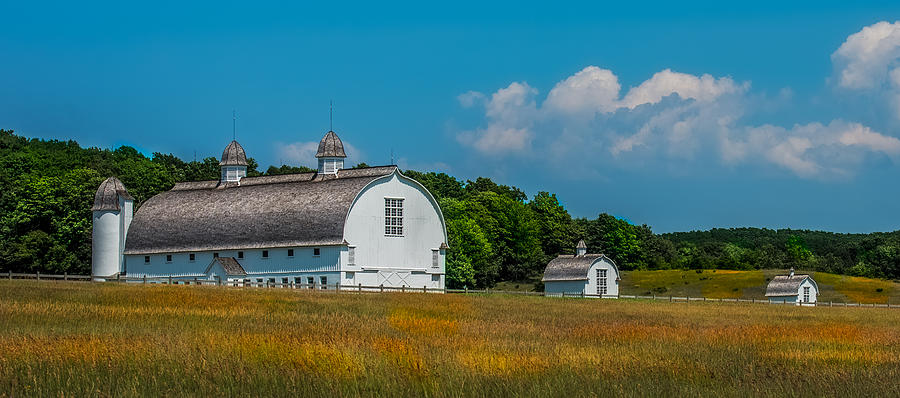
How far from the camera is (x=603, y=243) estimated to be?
134750 millimetres

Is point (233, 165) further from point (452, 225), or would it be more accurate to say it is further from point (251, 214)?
point (452, 225)

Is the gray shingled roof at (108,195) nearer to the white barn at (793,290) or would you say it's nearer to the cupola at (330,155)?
the cupola at (330,155)

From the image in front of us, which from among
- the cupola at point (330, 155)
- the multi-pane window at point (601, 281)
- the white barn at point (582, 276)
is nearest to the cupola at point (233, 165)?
the cupola at point (330, 155)

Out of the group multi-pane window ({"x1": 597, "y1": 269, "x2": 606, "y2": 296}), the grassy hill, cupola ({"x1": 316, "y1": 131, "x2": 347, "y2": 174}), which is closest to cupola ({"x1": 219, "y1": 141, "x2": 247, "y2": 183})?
cupola ({"x1": 316, "y1": 131, "x2": 347, "y2": 174})

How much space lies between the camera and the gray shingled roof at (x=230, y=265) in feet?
239

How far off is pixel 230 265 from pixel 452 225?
28.6 m

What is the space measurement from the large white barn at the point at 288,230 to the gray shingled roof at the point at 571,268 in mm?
18834

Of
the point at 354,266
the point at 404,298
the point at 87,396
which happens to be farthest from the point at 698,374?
the point at 354,266

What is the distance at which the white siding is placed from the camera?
234ft

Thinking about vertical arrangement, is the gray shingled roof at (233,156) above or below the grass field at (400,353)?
above

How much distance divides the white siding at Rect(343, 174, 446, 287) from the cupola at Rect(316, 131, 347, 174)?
557 cm

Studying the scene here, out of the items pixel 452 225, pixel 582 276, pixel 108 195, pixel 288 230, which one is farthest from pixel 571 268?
pixel 108 195

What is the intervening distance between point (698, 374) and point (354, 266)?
1953 inches

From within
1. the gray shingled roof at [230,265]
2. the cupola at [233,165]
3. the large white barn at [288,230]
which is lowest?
the gray shingled roof at [230,265]
